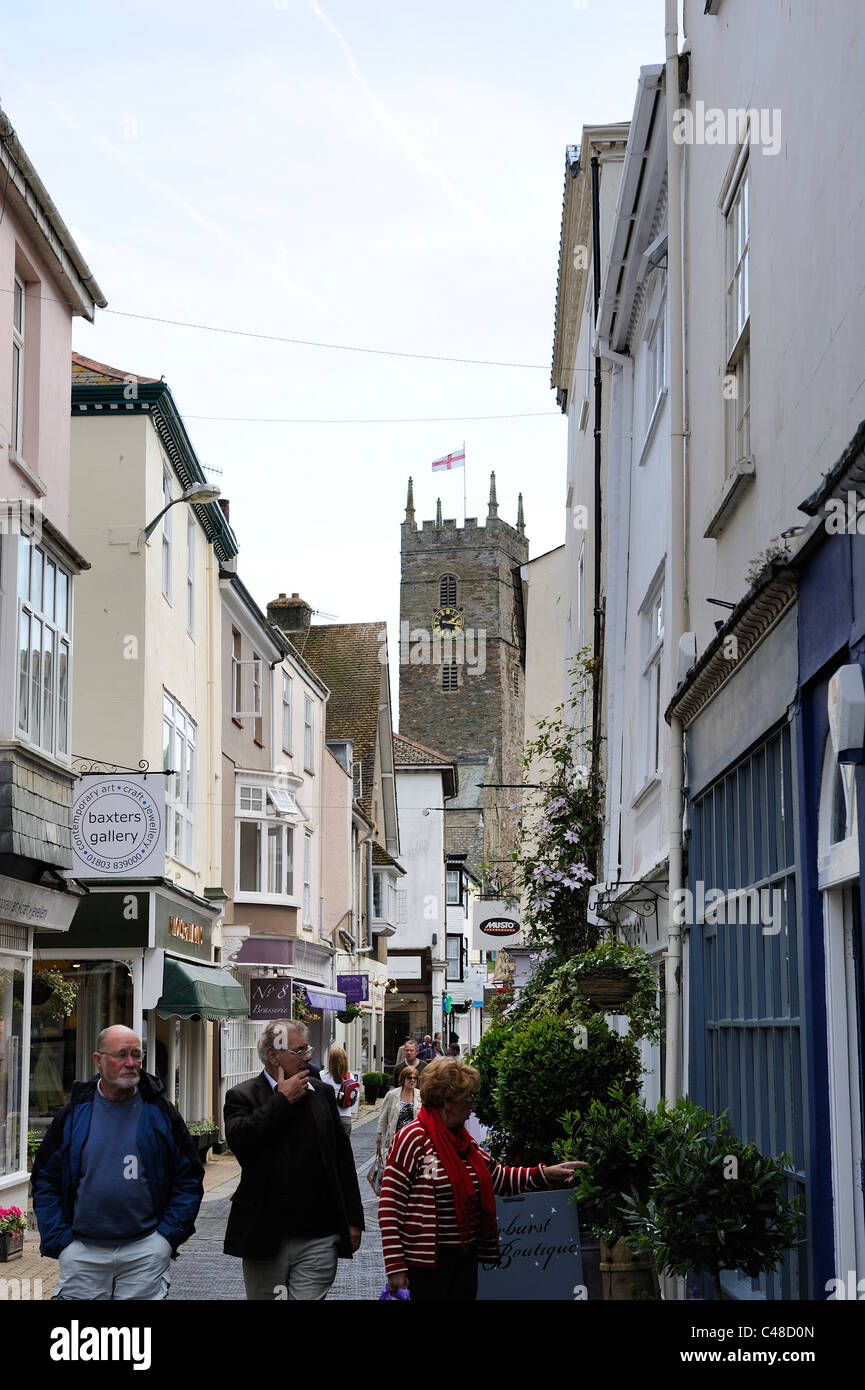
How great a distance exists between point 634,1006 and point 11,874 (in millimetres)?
5437

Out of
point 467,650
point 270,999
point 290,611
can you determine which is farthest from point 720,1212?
point 467,650

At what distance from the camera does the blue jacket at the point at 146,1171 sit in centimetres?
670

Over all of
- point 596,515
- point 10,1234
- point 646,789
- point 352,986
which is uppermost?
point 596,515

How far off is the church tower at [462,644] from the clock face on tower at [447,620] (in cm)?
7

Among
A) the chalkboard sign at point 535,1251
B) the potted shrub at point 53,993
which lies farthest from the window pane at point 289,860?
the chalkboard sign at point 535,1251

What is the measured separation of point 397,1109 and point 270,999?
14.9 meters

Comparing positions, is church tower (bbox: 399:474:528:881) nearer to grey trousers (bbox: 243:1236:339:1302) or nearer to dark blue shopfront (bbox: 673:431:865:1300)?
dark blue shopfront (bbox: 673:431:865:1300)

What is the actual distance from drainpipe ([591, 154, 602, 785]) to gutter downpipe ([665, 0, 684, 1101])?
20.7 feet

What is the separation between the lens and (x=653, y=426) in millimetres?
12031

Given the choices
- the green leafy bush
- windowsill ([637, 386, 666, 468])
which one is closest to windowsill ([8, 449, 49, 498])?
windowsill ([637, 386, 666, 468])

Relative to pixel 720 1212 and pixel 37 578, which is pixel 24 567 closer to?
pixel 37 578

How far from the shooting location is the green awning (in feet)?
66.3

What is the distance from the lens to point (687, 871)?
962 cm

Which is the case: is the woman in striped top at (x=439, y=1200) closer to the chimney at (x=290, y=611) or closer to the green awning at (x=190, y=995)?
the green awning at (x=190, y=995)
